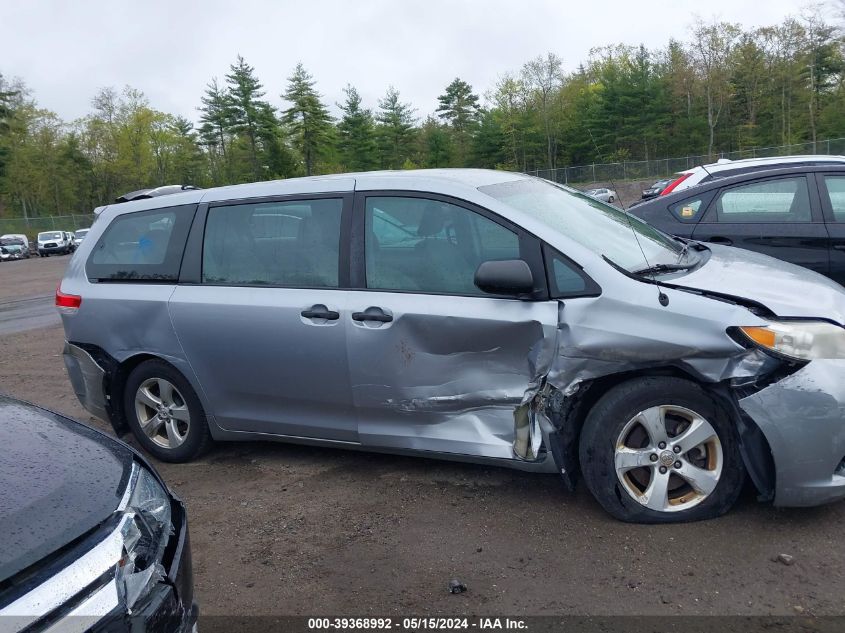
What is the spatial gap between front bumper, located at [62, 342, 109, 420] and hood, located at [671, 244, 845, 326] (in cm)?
373

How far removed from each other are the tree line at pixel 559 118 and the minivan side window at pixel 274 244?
159 ft

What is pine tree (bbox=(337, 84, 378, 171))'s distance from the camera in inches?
2327

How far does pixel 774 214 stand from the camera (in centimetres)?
623

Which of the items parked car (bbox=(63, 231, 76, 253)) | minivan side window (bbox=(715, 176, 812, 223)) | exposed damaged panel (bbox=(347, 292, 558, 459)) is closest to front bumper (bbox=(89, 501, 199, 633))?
exposed damaged panel (bbox=(347, 292, 558, 459))

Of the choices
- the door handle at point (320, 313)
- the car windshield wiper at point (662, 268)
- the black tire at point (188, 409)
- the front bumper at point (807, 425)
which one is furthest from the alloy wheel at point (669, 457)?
the black tire at point (188, 409)

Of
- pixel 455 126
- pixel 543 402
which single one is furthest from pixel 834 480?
pixel 455 126

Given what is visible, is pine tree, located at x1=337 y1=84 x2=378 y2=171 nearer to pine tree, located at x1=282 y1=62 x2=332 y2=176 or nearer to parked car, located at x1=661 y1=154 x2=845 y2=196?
pine tree, located at x1=282 y1=62 x2=332 y2=176

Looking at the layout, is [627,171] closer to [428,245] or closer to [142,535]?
[428,245]

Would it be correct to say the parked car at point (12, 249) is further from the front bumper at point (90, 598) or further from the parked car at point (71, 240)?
the front bumper at point (90, 598)

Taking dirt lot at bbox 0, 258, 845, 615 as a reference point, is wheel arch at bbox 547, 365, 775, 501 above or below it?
above

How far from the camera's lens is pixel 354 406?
4145mm

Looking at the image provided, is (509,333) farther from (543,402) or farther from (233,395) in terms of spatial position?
(233,395)

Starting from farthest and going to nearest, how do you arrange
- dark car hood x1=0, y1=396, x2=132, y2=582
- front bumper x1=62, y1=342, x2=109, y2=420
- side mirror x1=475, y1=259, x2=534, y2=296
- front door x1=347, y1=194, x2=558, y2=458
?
front bumper x1=62, y1=342, x2=109, y2=420 → front door x1=347, y1=194, x2=558, y2=458 → side mirror x1=475, y1=259, x2=534, y2=296 → dark car hood x1=0, y1=396, x2=132, y2=582

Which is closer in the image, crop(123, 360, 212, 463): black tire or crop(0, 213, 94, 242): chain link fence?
crop(123, 360, 212, 463): black tire
